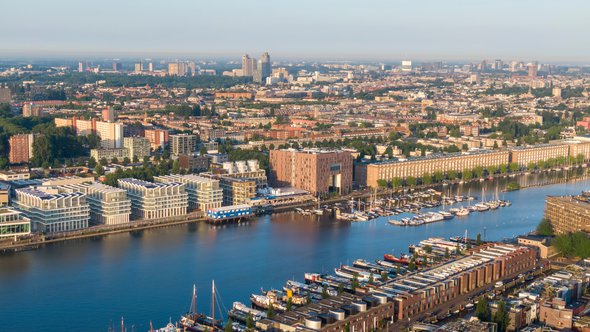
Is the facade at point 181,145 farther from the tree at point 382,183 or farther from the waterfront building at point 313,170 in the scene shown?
the tree at point 382,183

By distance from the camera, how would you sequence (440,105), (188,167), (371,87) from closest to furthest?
(188,167) → (440,105) → (371,87)

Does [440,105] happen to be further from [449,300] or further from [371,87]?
[449,300]

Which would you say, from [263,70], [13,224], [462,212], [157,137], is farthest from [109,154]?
[263,70]

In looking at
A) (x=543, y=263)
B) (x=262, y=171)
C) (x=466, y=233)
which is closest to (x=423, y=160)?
(x=262, y=171)

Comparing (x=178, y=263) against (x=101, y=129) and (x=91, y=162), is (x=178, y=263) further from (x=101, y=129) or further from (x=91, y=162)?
(x=101, y=129)

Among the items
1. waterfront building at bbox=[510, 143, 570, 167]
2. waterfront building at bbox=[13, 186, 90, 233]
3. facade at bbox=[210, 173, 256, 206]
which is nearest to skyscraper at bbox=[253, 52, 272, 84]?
waterfront building at bbox=[510, 143, 570, 167]

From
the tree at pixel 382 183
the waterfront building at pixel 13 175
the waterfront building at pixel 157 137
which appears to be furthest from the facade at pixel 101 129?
the tree at pixel 382 183

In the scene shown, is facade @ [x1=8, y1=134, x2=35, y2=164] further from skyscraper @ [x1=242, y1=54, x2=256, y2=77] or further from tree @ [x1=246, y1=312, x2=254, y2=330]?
skyscraper @ [x1=242, y1=54, x2=256, y2=77]
